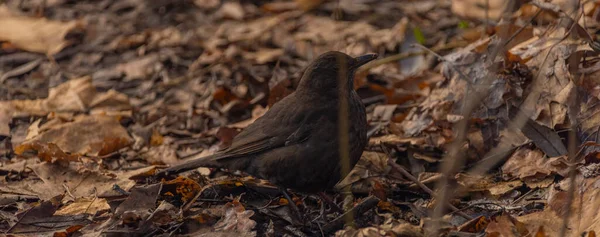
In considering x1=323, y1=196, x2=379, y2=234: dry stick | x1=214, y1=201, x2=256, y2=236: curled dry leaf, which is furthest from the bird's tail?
x1=323, y1=196, x2=379, y2=234: dry stick

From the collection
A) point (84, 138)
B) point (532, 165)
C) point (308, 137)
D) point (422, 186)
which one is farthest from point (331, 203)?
point (84, 138)

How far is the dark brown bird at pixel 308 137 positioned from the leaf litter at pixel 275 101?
0.16 meters

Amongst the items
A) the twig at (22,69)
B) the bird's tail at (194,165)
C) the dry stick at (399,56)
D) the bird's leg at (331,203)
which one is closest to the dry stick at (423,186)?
the bird's leg at (331,203)

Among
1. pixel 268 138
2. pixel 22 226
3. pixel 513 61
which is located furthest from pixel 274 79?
pixel 22 226

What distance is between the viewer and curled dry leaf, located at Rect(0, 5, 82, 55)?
8008 millimetres

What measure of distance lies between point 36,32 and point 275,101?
Result: 10.2 feet

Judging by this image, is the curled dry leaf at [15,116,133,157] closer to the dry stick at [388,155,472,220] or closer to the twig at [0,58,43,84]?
the twig at [0,58,43,84]

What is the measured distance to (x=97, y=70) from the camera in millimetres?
7742

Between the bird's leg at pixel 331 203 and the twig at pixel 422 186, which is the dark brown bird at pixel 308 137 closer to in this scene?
the bird's leg at pixel 331 203

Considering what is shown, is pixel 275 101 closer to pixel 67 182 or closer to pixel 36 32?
pixel 67 182

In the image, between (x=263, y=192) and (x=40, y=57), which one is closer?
(x=263, y=192)

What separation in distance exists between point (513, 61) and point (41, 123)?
352 cm

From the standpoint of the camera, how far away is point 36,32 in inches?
323

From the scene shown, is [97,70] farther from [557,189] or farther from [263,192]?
[557,189]
